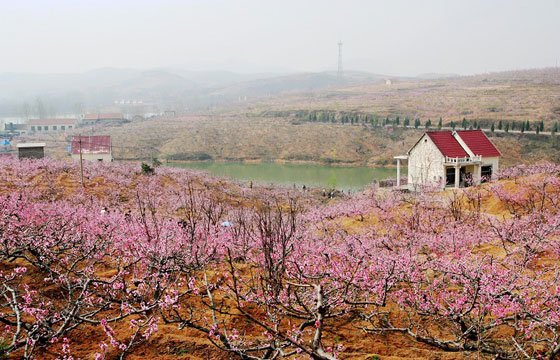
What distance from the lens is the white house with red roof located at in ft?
97.1

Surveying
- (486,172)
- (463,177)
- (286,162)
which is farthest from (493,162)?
(286,162)

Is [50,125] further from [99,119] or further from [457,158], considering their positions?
[457,158]

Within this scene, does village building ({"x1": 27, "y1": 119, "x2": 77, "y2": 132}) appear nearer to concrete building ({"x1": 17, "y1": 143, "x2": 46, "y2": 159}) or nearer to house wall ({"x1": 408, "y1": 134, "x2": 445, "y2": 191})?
concrete building ({"x1": 17, "y1": 143, "x2": 46, "y2": 159})

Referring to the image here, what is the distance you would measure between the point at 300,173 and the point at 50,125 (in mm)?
73524

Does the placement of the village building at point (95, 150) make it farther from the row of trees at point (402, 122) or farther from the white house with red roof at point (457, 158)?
the row of trees at point (402, 122)

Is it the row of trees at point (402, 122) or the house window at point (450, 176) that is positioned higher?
the row of trees at point (402, 122)

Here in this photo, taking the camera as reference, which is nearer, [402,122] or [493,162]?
[493,162]

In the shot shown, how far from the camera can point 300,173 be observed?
58.2m

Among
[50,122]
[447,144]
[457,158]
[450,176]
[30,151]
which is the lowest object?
[450,176]

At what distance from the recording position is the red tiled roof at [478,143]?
1188 inches

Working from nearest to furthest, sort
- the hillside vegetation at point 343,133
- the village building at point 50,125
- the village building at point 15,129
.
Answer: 1. the hillside vegetation at point 343,133
2. the village building at point 15,129
3. the village building at point 50,125

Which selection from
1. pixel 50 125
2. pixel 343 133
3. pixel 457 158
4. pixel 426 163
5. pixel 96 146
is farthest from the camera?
pixel 50 125

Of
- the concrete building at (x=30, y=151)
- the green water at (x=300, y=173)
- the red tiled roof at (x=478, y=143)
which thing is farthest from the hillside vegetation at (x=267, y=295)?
the green water at (x=300, y=173)

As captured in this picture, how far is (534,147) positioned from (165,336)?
6150cm
